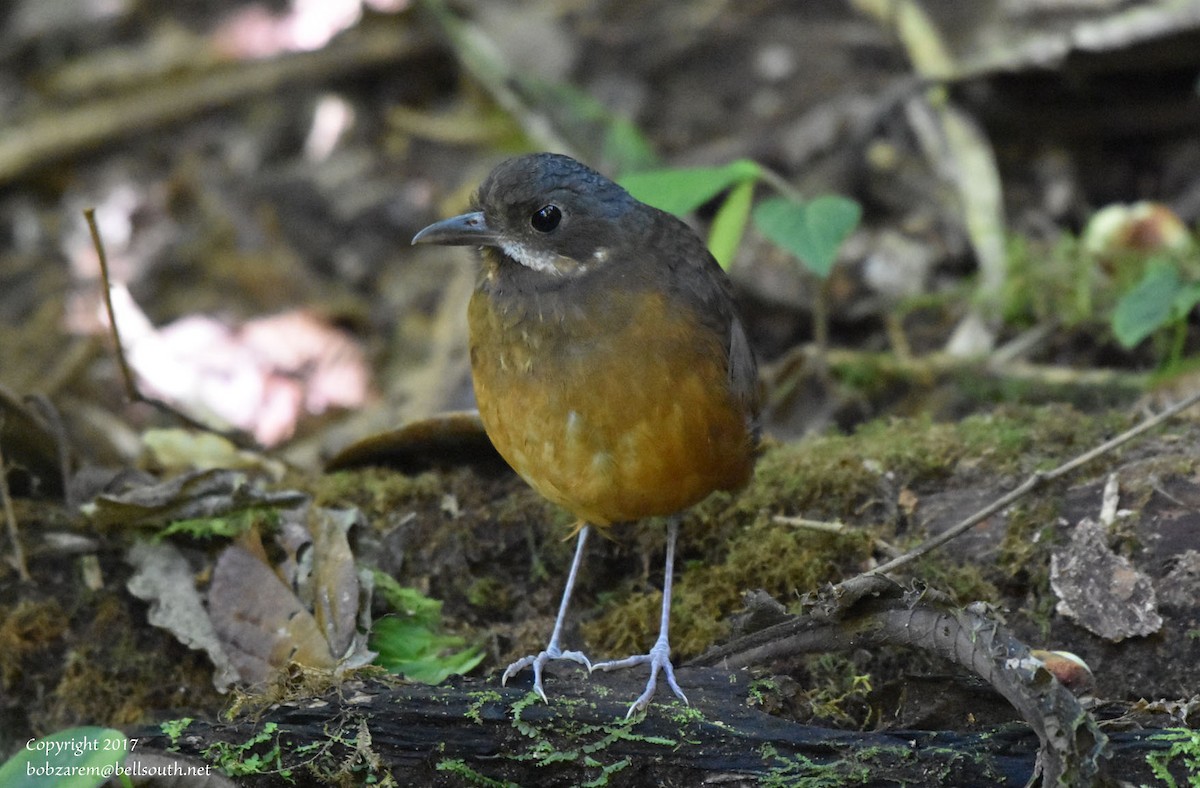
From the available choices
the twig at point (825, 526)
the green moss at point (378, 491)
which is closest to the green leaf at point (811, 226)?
the twig at point (825, 526)

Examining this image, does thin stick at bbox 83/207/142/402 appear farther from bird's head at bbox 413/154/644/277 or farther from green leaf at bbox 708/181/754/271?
green leaf at bbox 708/181/754/271

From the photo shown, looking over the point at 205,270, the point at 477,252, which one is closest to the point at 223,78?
the point at 205,270

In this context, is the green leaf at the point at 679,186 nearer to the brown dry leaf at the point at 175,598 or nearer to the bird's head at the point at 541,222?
the bird's head at the point at 541,222

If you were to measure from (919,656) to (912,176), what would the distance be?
14.3 ft

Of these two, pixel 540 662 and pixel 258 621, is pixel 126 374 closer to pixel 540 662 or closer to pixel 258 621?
pixel 258 621

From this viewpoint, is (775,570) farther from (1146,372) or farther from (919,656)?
(1146,372)

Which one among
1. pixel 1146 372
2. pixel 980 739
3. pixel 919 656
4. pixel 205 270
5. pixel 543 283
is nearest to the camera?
pixel 980 739

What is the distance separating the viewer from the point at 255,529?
13.0 ft

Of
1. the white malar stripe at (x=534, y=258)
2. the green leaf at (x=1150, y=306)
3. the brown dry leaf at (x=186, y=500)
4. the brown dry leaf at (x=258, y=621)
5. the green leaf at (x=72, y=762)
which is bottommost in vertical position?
the brown dry leaf at (x=258, y=621)

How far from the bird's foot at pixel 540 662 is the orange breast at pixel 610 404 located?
0.43 meters

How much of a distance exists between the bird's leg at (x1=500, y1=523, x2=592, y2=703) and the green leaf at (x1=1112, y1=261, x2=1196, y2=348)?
87.7 inches

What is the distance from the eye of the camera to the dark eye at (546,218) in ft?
12.3

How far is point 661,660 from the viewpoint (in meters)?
3.36

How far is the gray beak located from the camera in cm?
373
